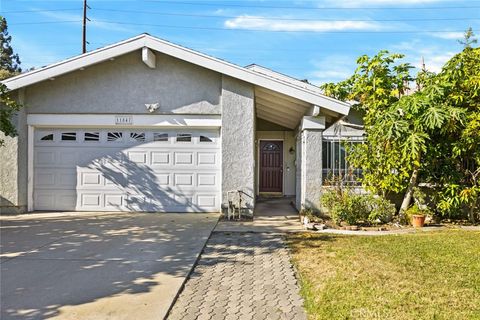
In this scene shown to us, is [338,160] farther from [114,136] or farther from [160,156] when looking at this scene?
[114,136]

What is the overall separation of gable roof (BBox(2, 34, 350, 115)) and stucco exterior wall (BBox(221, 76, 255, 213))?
44 centimetres

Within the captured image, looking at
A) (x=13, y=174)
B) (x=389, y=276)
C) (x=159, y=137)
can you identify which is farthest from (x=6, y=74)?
(x=389, y=276)

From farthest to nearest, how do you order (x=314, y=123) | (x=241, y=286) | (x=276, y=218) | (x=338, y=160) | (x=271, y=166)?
(x=271, y=166), (x=338, y=160), (x=276, y=218), (x=314, y=123), (x=241, y=286)

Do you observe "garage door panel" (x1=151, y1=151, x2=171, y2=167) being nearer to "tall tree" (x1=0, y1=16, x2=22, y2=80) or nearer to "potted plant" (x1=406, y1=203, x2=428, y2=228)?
"potted plant" (x1=406, y1=203, x2=428, y2=228)

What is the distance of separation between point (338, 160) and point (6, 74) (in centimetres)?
2977

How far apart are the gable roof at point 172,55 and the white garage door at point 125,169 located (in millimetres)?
1606

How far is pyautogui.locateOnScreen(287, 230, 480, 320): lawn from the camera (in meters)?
3.96

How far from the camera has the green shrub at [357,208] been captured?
893 centimetres

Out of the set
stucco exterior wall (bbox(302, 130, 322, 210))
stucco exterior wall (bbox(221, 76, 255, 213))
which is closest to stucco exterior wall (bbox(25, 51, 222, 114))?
stucco exterior wall (bbox(221, 76, 255, 213))

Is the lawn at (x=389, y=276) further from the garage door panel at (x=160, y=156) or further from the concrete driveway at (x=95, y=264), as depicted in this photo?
the garage door panel at (x=160, y=156)

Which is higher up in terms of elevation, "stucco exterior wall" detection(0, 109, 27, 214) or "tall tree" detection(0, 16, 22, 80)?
"tall tree" detection(0, 16, 22, 80)

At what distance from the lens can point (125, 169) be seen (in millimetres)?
10656

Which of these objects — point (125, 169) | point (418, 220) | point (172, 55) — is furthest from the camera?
point (125, 169)

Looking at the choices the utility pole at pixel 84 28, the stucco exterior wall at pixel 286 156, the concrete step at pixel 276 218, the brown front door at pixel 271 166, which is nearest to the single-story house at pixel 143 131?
the concrete step at pixel 276 218
